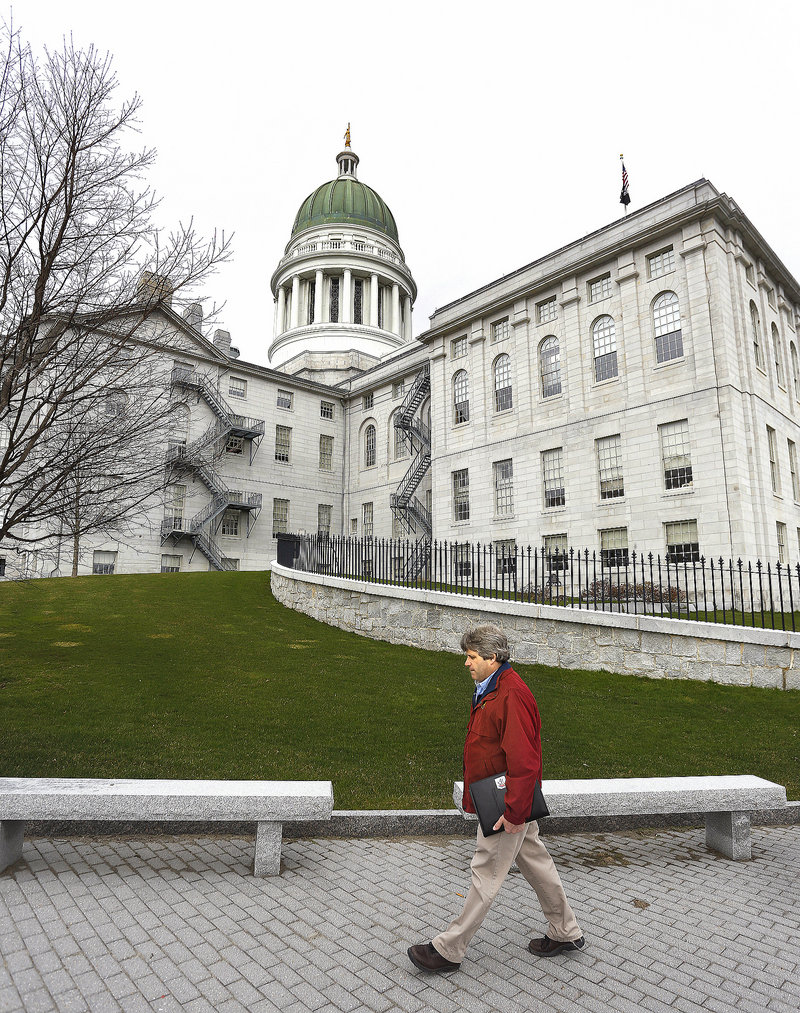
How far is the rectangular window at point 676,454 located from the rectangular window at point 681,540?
136 cm

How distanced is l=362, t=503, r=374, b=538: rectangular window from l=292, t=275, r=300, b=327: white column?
21750mm

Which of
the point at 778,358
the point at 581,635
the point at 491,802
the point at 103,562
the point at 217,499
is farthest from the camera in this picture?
the point at 217,499

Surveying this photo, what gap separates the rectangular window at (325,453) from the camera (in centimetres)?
4131

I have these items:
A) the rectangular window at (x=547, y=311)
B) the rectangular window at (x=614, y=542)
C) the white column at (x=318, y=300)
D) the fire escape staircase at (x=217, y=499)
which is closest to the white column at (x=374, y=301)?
the white column at (x=318, y=300)

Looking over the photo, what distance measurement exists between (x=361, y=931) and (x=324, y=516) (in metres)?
37.0

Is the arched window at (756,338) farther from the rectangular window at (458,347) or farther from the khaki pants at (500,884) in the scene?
the khaki pants at (500,884)

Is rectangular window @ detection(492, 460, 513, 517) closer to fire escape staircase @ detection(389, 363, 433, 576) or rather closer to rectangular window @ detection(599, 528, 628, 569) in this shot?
rectangular window @ detection(599, 528, 628, 569)

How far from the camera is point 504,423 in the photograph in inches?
1110

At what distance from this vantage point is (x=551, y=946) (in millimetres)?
3773

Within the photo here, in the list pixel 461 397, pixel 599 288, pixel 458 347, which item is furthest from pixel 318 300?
pixel 599 288

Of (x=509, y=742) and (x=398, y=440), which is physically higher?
(x=398, y=440)

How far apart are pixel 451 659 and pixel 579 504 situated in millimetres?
13050

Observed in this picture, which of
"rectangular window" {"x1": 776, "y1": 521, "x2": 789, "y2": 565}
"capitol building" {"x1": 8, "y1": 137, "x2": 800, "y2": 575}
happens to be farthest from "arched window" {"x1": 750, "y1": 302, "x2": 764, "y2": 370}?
"rectangular window" {"x1": 776, "y1": 521, "x2": 789, "y2": 565}

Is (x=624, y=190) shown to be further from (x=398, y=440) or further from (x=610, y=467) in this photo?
(x=398, y=440)
